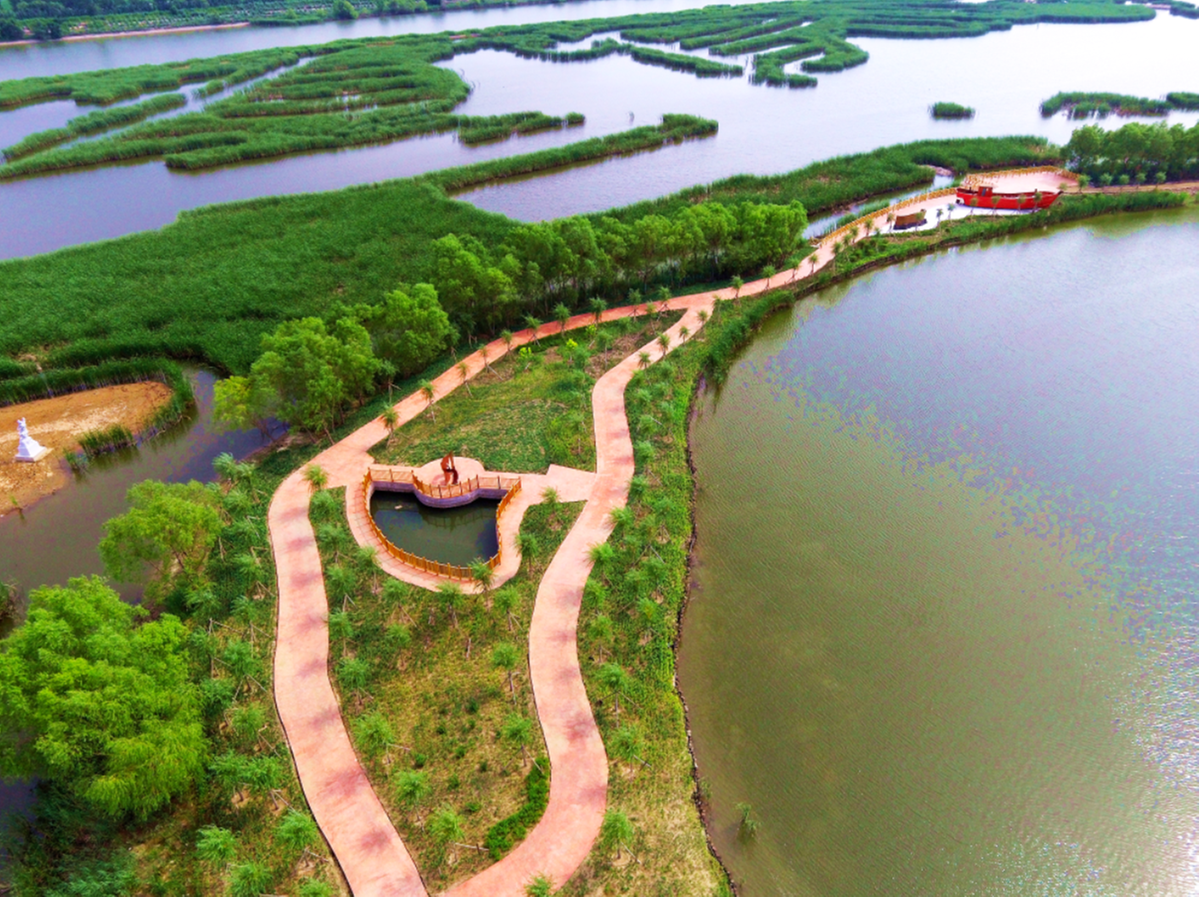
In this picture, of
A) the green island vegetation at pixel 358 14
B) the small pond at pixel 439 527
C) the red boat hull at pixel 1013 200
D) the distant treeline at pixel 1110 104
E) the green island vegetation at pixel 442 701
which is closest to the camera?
the green island vegetation at pixel 442 701

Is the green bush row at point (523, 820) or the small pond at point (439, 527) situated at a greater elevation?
the small pond at point (439, 527)

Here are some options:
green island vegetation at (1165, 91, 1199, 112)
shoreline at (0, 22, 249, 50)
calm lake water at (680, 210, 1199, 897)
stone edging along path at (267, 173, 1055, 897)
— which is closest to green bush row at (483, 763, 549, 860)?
stone edging along path at (267, 173, 1055, 897)

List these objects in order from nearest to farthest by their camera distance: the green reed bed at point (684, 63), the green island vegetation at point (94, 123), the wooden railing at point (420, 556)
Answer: the wooden railing at point (420, 556)
the green island vegetation at point (94, 123)
the green reed bed at point (684, 63)

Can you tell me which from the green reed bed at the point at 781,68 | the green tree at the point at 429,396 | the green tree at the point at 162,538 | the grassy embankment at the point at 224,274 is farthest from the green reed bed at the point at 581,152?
the green tree at the point at 162,538

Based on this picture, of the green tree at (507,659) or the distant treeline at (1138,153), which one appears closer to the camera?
the green tree at (507,659)

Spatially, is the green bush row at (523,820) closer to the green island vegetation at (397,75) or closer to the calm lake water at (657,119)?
the calm lake water at (657,119)

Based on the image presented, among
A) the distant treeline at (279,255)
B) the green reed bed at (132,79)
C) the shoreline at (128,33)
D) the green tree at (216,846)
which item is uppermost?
the shoreline at (128,33)
